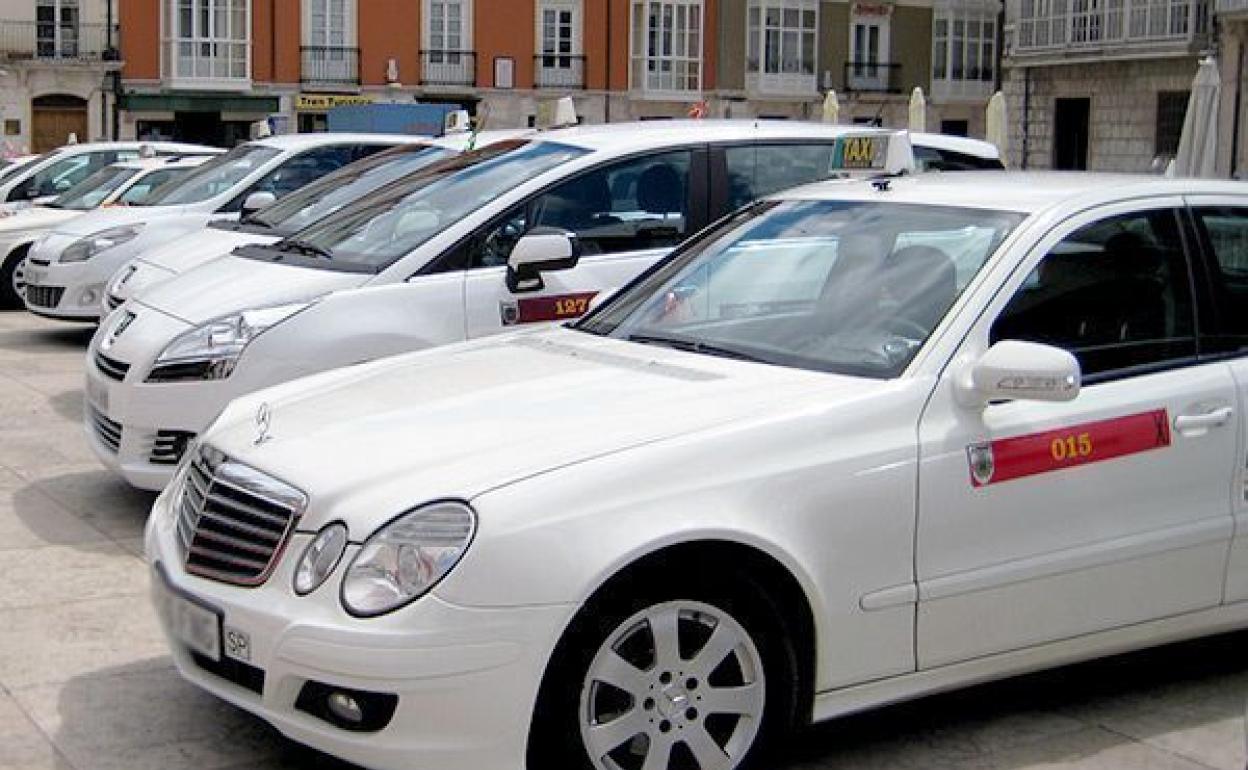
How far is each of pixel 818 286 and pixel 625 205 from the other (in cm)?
288

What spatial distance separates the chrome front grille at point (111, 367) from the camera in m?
7.41

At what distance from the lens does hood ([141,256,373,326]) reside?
24.7 feet

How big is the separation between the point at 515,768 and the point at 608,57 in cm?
4796

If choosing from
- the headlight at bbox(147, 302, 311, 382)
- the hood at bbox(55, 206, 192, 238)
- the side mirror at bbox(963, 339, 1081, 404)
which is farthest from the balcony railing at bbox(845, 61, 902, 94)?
the side mirror at bbox(963, 339, 1081, 404)

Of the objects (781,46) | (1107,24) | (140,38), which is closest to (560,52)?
(781,46)

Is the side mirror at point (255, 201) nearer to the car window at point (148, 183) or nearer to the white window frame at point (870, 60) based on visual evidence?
the car window at point (148, 183)

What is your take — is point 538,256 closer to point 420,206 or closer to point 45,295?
point 420,206

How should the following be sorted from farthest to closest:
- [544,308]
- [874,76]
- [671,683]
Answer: [874,76], [544,308], [671,683]

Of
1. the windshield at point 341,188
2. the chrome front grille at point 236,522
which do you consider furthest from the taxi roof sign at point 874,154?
the windshield at point 341,188

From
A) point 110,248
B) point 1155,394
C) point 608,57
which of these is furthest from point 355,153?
point 608,57

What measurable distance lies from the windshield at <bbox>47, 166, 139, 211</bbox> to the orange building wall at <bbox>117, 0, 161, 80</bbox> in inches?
1184

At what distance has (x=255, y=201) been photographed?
477 inches

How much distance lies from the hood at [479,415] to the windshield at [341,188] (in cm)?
401

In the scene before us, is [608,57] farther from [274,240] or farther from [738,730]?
[738,730]
